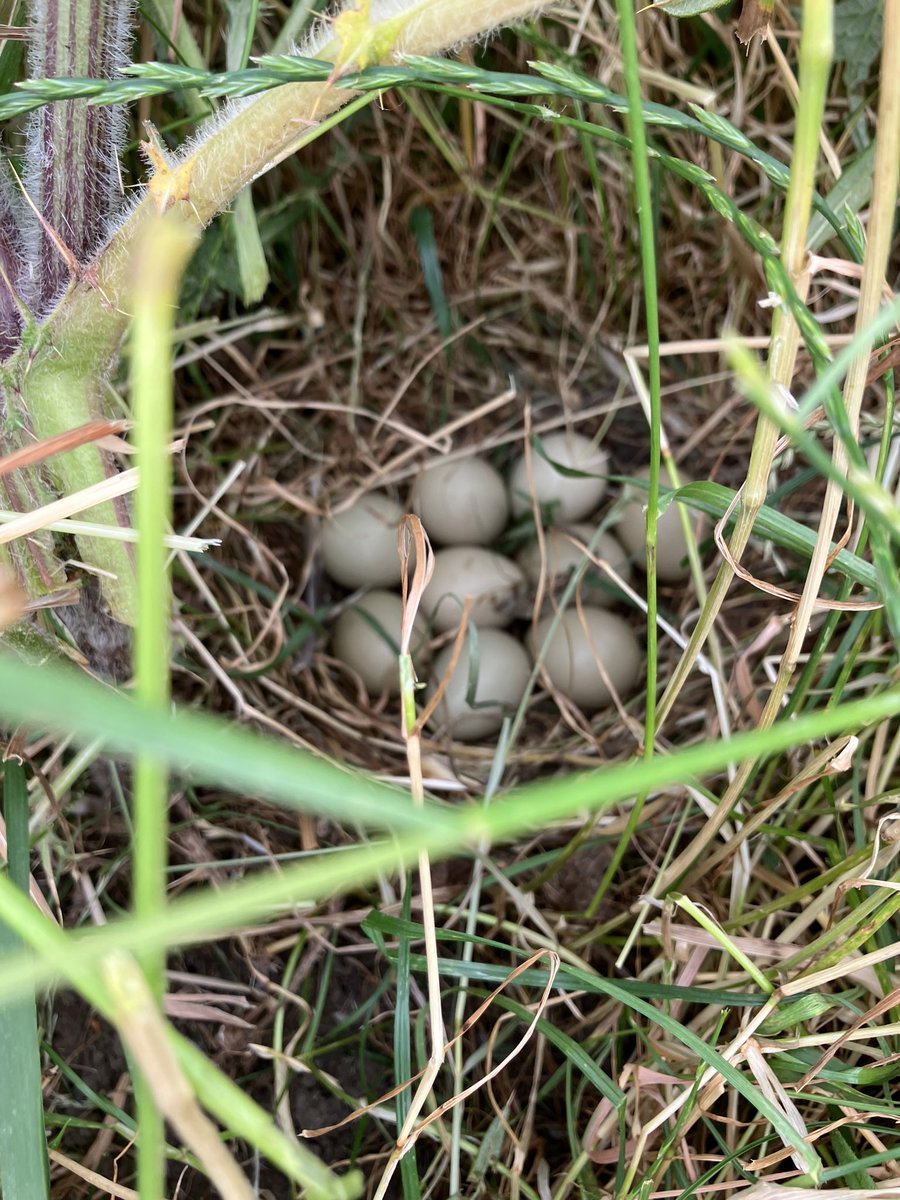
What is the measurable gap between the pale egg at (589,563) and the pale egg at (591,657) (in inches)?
2.6

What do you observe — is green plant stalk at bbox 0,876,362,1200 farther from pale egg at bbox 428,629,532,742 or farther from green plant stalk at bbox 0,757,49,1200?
pale egg at bbox 428,629,532,742

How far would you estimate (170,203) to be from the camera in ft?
1.90

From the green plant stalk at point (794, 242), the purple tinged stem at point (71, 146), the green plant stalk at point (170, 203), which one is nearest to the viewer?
the green plant stalk at point (794, 242)

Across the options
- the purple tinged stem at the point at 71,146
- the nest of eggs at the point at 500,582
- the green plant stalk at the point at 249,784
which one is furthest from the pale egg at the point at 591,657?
the green plant stalk at the point at 249,784

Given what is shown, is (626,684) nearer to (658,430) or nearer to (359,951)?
(359,951)

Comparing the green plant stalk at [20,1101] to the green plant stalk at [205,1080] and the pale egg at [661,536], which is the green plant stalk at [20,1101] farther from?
the pale egg at [661,536]

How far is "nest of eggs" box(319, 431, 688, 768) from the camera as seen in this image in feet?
3.67

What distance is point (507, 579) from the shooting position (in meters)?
1.21

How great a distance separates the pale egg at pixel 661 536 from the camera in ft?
3.79

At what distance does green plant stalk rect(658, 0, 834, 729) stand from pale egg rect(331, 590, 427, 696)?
56 cm

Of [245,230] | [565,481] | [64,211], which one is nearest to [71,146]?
[64,211]

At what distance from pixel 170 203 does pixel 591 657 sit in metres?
0.68

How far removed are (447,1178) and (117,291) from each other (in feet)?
2.12

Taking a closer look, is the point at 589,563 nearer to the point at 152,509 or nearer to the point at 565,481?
the point at 565,481
